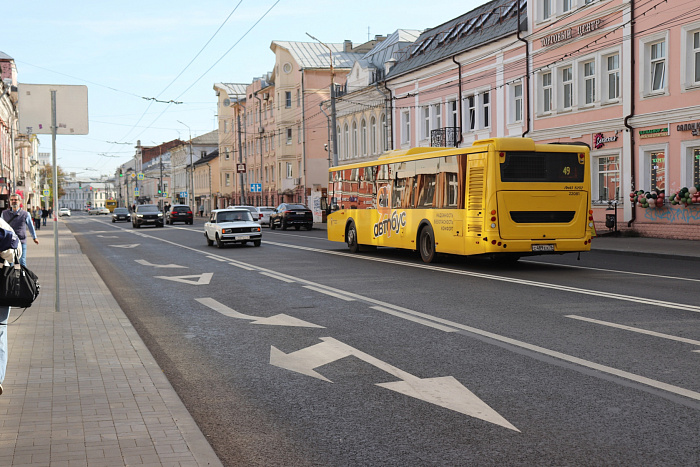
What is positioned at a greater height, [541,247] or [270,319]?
[541,247]

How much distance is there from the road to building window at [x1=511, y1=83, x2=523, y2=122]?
20.6 metres

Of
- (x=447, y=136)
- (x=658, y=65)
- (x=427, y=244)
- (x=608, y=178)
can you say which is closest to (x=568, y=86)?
(x=608, y=178)

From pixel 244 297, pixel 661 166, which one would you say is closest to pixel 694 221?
pixel 661 166

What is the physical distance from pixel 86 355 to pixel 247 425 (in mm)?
2909

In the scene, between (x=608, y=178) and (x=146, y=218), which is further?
(x=146, y=218)

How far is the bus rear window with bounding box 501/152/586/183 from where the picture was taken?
651 inches

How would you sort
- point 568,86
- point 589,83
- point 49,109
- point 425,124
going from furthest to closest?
1. point 425,124
2. point 568,86
3. point 589,83
4. point 49,109

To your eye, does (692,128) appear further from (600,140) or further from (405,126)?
(405,126)

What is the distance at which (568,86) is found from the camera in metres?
31.2

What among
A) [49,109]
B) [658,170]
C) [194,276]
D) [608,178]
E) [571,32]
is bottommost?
[194,276]

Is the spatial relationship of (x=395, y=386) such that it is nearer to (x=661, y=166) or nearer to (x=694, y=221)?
(x=694, y=221)

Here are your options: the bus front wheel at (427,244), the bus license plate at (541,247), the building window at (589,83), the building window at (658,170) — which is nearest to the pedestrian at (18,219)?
the bus front wheel at (427,244)

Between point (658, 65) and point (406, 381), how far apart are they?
23.3m

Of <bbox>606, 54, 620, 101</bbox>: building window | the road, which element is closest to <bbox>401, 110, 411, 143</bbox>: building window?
<bbox>606, 54, 620, 101</bbox>: building window
